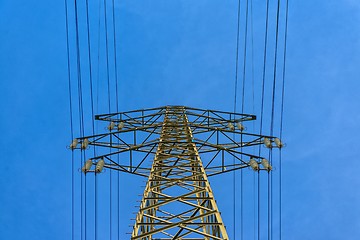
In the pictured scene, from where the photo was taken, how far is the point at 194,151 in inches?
794

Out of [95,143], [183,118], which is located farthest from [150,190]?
[183,118]

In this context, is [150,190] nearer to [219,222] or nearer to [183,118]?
[219,222]

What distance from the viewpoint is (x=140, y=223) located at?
1417 cm

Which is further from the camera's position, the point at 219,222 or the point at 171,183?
the point at 171,183

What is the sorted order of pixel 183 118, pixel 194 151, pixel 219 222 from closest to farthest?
pixel 219 222
pixel 194 151
pixel 183 118

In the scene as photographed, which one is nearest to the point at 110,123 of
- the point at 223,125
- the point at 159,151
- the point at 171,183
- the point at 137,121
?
the point at 137,121

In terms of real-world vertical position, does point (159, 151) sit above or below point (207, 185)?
above

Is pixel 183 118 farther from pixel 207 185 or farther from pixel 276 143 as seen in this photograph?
pixel 207 185

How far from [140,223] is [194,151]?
6.36m

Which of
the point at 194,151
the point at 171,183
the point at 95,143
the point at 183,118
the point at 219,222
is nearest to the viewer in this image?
the point at 219,222

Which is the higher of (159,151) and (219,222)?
(159,151)

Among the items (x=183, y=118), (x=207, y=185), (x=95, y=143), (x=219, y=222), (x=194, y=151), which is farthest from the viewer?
(x=183, y=118)

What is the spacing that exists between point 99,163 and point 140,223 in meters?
7.41


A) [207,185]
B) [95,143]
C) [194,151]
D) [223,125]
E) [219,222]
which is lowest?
[219,222]
